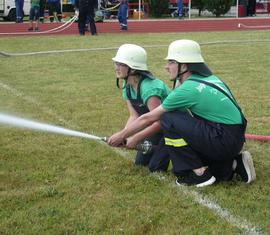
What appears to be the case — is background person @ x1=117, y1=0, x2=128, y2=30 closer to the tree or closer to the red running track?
the red running track

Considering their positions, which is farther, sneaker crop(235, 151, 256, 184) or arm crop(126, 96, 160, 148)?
arm crop(126, 96, 160, 148)

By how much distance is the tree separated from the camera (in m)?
34.8

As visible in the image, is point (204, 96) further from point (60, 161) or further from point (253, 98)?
point (253, 98)

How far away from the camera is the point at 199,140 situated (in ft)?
14.8

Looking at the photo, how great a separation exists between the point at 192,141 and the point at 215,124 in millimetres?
235

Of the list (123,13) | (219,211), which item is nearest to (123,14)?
(123,13)

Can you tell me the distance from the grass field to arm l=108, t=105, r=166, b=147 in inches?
14.0

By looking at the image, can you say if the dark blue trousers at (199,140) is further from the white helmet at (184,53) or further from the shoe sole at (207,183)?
the white helmet at (184,53)

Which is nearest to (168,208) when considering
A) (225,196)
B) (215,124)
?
(225,196)

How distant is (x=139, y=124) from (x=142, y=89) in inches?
14.4

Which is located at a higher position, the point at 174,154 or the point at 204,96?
the point at 204,96

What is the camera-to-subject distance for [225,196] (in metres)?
4.44

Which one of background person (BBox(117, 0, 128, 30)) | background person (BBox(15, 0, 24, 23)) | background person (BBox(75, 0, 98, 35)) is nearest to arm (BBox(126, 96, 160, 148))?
background person (BBox(75, 0, 98, 35))

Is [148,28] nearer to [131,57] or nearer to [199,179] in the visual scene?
[131,57]
